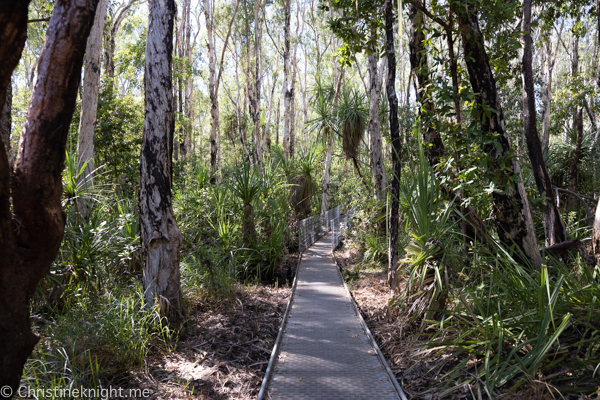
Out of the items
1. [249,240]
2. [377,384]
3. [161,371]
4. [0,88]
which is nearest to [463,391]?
[377,384]

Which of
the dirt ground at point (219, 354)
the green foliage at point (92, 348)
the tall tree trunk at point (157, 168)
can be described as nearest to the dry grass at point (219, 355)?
the dirt ground at point (219, 354)

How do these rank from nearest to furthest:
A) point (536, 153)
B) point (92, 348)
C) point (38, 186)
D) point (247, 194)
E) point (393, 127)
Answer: point (38, 186)
point (92, 348)
point (536, 153)
point (393, 127)
point (247, 194)

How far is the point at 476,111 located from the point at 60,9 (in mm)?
4425

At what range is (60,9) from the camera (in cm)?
219

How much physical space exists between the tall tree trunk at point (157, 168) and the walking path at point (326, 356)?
1.70 m

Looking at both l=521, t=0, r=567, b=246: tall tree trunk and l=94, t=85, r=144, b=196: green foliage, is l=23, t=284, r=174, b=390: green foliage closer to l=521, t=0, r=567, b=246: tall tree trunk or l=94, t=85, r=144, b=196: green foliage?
l=521, t=0, r=567, b=246: tall tree trunk

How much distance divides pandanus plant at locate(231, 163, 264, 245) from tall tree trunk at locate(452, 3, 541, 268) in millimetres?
4978

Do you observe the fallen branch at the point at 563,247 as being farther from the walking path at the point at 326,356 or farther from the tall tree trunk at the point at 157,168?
the tall tree trunk at the point at 157,168

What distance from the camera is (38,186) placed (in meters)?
2.10

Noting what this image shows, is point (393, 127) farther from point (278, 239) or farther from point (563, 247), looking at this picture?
point (278, 239)

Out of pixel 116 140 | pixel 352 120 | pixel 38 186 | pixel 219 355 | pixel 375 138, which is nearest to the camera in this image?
pixel 38 186

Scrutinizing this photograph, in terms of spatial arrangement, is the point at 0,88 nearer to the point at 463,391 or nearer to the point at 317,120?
the point at 463,391

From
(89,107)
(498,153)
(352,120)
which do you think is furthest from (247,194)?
(352,120)

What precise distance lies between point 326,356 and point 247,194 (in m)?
5.10
